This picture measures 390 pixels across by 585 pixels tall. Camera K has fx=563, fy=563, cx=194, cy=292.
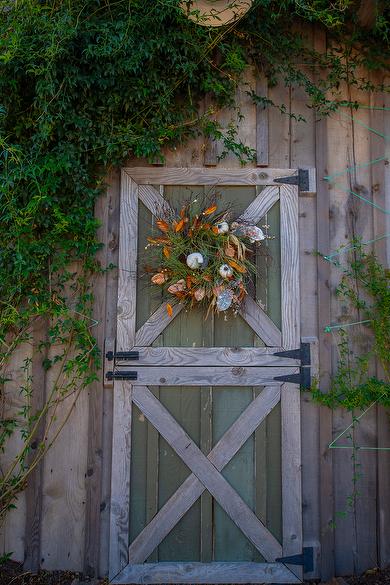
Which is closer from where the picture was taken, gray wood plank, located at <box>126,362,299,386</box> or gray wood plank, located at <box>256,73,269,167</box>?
gray wood plank, located at <box>126,362,299,386</box>

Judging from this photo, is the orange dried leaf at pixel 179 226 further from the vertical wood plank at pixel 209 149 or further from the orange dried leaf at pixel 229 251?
the vertical wood plank at pixel 209 149

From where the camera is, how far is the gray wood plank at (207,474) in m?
3.32

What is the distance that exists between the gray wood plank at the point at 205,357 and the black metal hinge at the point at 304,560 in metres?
1.11

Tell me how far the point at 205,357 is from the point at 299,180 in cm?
127

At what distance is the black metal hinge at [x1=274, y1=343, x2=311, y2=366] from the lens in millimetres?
3439

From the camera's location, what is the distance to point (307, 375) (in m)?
3.45

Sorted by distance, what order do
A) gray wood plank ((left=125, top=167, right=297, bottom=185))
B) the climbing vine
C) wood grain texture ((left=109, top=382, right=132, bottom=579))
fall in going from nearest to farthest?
the climbing vine → wood grain texture ((left=109, top=382, right=132, bottom=579)) → gray wood plank ((left=125, top=167, right=297, bottom=185))

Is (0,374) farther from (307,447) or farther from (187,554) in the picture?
(307,447)

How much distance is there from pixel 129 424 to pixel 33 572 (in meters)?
1.03

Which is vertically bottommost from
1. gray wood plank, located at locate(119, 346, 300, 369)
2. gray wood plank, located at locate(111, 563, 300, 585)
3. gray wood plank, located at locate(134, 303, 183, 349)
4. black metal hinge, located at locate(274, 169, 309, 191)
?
gray wood plank, located at locate(111, 563, 300, 585)

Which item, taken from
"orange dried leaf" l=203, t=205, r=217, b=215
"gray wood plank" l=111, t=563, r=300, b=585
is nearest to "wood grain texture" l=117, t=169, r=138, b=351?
"orange dried leaf" l=203, t=205, r=217, b=215

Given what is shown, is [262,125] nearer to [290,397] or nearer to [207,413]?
[290,397]

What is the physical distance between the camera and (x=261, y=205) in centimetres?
352

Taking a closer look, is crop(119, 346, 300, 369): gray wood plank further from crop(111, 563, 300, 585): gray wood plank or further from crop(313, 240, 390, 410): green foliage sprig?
crop(111, 563, 300, 585): gray wood plank
